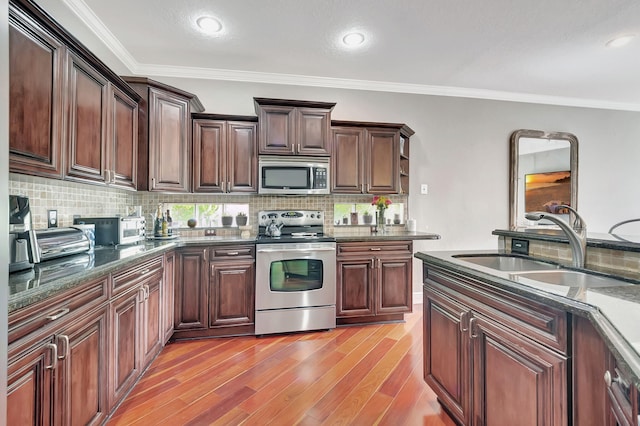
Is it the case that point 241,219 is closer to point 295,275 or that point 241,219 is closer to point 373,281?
point 295,275

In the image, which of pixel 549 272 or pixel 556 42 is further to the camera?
pixel 556 42

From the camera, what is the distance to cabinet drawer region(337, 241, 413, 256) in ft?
9.87

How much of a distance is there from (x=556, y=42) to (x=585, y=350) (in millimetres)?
2944

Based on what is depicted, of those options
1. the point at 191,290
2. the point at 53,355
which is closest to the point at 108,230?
the point at 191,290

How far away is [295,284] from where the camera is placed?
288 cm

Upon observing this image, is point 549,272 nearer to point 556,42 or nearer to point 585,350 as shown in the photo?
point 585,350

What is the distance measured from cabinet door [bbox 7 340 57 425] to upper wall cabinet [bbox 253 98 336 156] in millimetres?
2252

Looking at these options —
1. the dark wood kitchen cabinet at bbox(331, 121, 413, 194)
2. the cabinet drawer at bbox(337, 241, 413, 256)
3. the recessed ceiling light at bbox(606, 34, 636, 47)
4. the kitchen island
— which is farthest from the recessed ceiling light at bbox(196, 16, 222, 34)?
the recessed ceiling light at bbox(606, 34, 636, 47)

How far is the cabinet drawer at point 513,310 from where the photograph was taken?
1.01 meters

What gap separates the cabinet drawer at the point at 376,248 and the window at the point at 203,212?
1.17 meters

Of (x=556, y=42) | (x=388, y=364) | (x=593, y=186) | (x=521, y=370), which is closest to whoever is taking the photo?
(x=521, y=370)

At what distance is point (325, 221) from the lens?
355cm

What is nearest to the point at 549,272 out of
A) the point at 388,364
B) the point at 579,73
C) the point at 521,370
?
the point at 521,370

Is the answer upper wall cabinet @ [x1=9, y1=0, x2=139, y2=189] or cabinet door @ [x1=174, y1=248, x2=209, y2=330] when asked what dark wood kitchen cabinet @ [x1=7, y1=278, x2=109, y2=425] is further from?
cabinet door @ [x1=174, y1=248, x2=209, y2=330]
